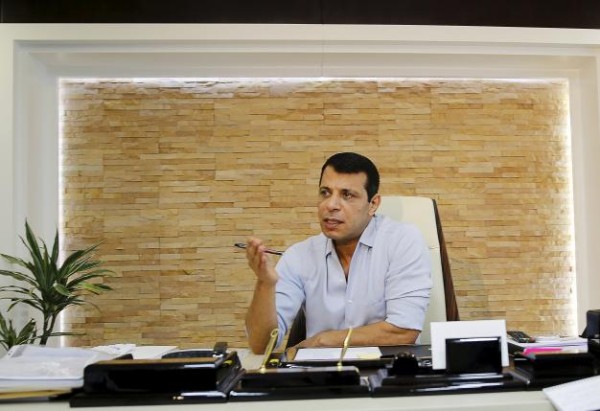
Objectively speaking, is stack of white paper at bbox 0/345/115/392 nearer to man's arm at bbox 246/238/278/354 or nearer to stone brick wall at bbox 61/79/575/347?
man's arm at bbox 246/238/278/354

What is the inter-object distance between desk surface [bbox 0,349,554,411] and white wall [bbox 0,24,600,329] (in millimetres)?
2683

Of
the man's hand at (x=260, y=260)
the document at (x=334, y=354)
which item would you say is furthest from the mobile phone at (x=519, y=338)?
the man's hand at (x=260, y=260)

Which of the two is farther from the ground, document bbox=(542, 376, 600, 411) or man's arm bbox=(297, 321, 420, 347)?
document bbox=(542, 376, 600, 411)

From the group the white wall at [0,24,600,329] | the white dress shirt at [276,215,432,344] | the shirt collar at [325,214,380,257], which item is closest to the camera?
the white dress shirt at [276,215,432,344]

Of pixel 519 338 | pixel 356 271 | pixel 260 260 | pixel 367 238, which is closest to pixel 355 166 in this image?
pixel 367 238

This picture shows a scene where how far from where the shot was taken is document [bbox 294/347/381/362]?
4.44 feet

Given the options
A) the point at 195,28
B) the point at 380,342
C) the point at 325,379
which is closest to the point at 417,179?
the point at 195,28

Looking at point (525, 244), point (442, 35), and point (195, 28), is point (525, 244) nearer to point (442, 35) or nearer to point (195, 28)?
point (442, 35)

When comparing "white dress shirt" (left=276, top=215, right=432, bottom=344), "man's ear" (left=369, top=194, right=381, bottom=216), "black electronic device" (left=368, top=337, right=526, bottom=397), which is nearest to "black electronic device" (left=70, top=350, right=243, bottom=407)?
"black electronic device" (left=368, top=337, right=526, bottom=397)

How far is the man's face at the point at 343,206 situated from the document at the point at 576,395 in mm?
1330

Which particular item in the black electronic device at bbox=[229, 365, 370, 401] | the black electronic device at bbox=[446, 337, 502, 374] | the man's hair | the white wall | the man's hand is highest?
the white wall

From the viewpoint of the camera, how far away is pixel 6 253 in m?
3.35

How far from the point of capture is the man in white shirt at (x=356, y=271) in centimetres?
213

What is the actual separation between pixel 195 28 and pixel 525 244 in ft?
8.18
